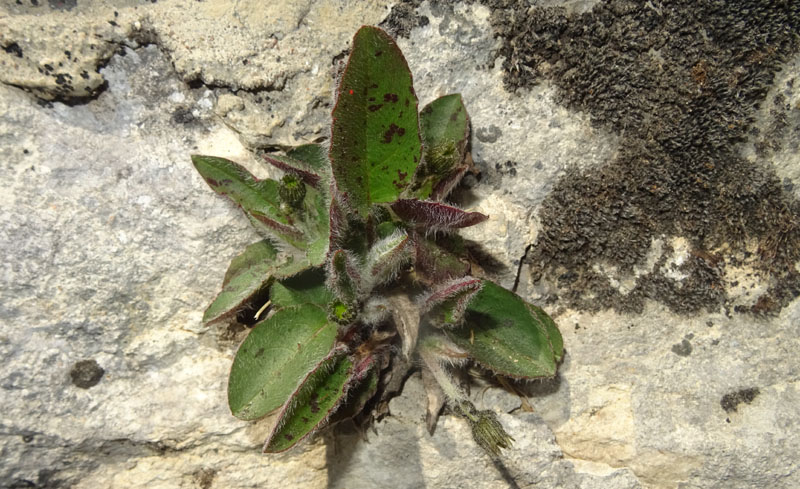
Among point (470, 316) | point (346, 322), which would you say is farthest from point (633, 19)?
point (346, 322)

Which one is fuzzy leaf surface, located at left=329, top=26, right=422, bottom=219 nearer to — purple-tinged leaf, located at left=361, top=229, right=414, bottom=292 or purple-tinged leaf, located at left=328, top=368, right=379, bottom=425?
purple-tinged leaf, located at left=361, top=229, right=414, bottom=292

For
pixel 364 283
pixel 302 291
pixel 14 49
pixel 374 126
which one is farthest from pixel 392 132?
pixel 14 49

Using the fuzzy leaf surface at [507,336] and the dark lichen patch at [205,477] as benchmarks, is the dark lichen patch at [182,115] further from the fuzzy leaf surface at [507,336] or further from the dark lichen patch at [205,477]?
the dark lichen patch at [205,477]

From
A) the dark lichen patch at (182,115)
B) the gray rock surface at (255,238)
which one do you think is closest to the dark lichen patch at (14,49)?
the gray rock surface at (255,238)

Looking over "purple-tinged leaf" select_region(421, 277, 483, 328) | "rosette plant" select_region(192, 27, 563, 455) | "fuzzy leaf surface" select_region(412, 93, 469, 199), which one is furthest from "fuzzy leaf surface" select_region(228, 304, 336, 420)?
"fuzzy leaf surface" select_region(412, 93, 469, 199)

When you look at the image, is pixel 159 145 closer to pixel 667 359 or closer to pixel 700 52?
pixel 700 52

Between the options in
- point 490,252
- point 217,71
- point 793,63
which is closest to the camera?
point 793,63

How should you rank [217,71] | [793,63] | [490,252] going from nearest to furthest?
[793,63], [217,71], [490,252]
